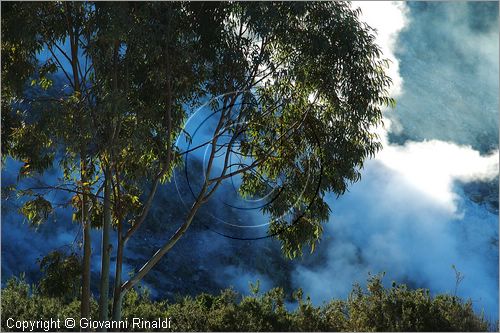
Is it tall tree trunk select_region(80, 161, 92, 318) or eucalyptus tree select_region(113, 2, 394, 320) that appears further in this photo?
tall tree trunk select_region(80, 161, 92, 318)

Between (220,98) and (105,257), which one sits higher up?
(220,98)

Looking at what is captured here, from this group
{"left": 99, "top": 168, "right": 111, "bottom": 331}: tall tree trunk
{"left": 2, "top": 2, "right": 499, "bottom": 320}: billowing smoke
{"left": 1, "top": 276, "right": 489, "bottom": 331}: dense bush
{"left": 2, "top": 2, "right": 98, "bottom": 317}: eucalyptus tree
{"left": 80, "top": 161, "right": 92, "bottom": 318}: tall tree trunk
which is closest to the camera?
{"left": 2, "top": 2, "right": 98, "bottom": 317}: eucalyptus tree

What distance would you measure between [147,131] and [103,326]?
2738 mm

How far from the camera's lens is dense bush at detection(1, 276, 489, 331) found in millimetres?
11500

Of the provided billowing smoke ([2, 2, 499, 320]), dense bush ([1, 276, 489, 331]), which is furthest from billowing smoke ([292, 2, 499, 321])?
dense bush ([1, 276, 489, 331])

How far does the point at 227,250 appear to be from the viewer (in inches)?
1000

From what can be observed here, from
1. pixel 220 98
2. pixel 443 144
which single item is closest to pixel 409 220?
pixel 443 144

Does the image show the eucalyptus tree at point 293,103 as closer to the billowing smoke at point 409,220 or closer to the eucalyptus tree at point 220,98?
the eucalyptus tree at point 220,98

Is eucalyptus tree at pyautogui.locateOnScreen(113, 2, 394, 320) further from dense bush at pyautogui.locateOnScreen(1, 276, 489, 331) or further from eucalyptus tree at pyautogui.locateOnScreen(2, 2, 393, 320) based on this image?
dense bush at pyautogui.locateOnScreen(1, 276, 489, 331)

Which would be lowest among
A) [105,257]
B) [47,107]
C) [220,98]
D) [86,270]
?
[86,270]

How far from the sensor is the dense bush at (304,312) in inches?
453

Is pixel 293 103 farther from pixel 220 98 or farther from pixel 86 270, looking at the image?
pixel 86 270

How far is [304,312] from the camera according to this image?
1185cm

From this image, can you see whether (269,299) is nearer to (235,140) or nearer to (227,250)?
(235,140)
